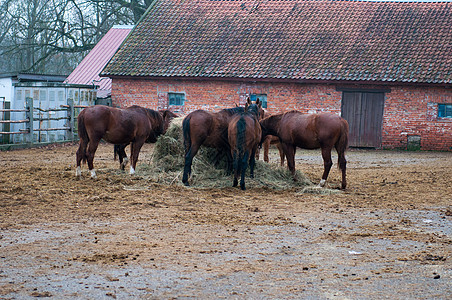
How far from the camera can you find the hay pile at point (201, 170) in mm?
12172

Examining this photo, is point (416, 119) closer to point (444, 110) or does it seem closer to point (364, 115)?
point (444, 110)

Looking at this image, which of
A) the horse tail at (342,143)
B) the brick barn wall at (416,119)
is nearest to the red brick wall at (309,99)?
the brick barn wall at (416,119)

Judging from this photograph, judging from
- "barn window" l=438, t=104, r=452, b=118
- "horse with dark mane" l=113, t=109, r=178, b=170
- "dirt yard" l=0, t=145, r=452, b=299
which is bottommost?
"dirt yard" l=0, t=145, r=452, b=299

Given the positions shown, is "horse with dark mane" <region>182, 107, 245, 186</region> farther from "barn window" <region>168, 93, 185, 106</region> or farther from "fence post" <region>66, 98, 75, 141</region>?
"barn window" <region>168, 93, 185, 106</region>

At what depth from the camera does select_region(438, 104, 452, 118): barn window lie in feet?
Answer: 75.1

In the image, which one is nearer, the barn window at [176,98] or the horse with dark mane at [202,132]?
the horse with dark mane at [202,132]

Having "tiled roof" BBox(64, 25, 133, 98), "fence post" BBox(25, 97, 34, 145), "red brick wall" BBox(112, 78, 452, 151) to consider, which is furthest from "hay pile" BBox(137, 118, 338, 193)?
"tiled roof" BBox(64, 25, 133, 98)

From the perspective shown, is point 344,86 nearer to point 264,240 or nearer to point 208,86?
point 208,86

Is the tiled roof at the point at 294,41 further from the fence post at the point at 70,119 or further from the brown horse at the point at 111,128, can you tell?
the brown horse at the point at 111,128

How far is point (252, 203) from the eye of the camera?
1033 centimetres

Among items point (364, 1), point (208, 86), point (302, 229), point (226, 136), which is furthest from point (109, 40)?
point (302, 229)

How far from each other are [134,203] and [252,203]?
2.02m

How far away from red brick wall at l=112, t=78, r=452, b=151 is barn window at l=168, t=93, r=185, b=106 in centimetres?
23

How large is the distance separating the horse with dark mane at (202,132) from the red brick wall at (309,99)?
12143mm
